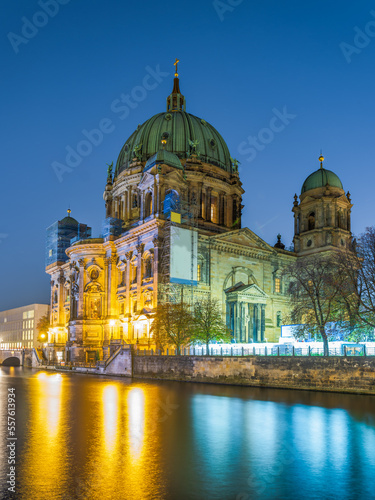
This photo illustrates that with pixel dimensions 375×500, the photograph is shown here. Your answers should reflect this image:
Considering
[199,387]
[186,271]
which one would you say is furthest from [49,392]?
[186,271]

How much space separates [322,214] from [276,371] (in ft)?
140

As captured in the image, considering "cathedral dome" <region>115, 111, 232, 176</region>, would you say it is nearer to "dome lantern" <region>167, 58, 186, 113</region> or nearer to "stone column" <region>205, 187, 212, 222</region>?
"stone column" <region>205, 187, 212, 222</region>

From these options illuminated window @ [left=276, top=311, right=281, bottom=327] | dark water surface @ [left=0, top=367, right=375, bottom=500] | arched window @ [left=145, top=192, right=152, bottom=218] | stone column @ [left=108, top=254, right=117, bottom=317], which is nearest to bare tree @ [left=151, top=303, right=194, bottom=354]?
arched window @ [left=145, top=192, right=152, bottom=218]

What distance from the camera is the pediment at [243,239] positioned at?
68000 millimetres

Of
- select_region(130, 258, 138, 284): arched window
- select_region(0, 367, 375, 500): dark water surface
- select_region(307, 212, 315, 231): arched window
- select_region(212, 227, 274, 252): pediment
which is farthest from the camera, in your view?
select_region(307, 212, 315, 231): arched window

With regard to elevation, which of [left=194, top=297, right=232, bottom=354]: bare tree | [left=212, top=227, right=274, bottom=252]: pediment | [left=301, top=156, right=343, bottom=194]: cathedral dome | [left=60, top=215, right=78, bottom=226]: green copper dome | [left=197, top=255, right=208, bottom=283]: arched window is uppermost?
[left=301, top=156, right=343, bottom=194]: cathedral dome

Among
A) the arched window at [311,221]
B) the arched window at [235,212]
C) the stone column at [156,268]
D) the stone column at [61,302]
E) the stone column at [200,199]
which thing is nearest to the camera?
the stone column at [156,268]

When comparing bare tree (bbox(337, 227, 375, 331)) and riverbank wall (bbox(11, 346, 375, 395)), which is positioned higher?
bare tree (bbox(337, 227, 375, 331))

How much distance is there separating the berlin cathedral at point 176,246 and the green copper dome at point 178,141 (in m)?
0.19

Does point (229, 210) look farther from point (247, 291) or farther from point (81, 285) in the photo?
point (81, 285)

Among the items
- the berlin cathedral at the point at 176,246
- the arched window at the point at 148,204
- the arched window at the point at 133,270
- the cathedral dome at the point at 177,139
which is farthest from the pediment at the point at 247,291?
the cathedral dome at the point at 177,139

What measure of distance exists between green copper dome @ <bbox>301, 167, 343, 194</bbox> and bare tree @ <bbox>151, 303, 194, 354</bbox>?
3281cm

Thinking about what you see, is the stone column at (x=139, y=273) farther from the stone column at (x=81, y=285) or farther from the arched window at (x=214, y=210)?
the arched window at (x=214, y=210)

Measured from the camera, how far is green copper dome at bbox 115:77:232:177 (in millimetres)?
80562
